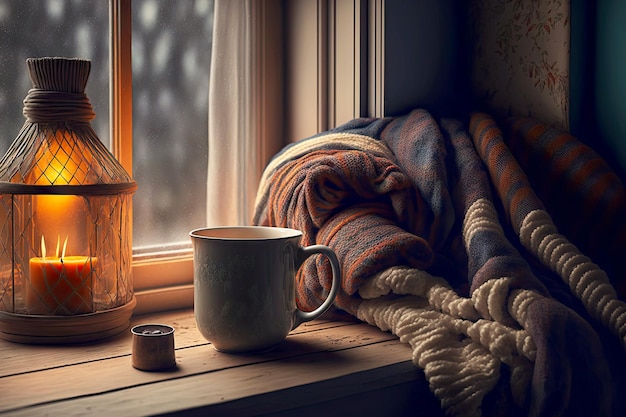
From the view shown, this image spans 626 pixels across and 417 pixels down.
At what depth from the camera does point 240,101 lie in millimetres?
1256

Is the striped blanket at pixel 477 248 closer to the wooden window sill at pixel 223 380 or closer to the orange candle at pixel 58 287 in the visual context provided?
the wooden window sill at pixel 223 380

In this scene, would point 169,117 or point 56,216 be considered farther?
point 169,117

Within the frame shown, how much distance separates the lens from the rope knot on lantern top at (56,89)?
90cm

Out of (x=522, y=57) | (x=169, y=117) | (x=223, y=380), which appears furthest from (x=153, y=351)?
(x=522, y=57)

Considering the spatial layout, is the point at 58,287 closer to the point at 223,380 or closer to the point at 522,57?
the point at 223,380

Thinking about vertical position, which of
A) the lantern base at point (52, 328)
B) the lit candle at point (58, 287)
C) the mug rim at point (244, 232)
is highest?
the mug rim at point (244, 232)

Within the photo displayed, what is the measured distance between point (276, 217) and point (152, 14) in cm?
40

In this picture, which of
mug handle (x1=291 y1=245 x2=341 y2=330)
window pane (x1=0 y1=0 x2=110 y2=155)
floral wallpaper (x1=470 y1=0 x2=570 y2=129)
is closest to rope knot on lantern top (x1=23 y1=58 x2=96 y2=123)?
window pane (x1=0 y1=0 x2=110 y2=155)

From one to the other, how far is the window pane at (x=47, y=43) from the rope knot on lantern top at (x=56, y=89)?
0.12 meters

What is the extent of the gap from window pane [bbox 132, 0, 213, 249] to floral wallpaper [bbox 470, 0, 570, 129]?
19.1 inches

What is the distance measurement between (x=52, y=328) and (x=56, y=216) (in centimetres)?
15

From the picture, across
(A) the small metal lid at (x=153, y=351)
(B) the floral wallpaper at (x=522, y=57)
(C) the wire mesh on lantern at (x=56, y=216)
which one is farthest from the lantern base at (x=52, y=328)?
(B) the floral wallpaper at (x=522, y=57)

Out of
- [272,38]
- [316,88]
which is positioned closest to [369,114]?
[316,88]

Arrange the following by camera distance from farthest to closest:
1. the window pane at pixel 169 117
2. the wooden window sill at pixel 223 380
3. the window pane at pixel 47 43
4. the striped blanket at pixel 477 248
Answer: the window pane at pixel 169 117
the window pane at pixel 47 43
the striped blanket at pixel 477 248
the wooden window sill at pixel 223 380
